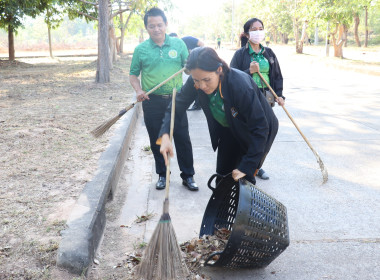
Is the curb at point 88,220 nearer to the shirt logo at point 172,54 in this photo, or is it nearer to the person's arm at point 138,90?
the person's arm at point 138,90

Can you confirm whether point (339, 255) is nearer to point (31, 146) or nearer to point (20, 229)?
point (20, 229)

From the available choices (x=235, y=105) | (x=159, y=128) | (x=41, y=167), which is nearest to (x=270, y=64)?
(x=159, y=128)

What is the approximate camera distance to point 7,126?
19.9 feet

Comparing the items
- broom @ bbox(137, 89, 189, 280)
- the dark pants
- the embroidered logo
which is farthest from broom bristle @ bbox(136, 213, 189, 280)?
the dark pants

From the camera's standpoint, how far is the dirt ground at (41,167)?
8.93 feet

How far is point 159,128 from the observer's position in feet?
14.4

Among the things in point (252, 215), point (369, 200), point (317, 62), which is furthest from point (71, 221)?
point (317, 62)

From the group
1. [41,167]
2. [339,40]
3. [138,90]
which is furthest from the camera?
[339,40]

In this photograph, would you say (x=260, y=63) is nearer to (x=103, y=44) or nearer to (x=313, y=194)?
(x=313, y=194)

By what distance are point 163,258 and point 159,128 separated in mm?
2054

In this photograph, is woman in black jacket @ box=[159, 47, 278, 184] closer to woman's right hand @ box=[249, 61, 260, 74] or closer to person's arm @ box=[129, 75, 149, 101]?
person's arm @ box=[129, 75, 149, 101]

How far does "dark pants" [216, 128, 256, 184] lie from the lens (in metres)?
3.21

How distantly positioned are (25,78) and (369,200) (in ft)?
40.1

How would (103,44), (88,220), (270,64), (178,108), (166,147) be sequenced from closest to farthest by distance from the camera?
(166,147) → (88,220) → (178,108) → (270,64) → (103,44)
